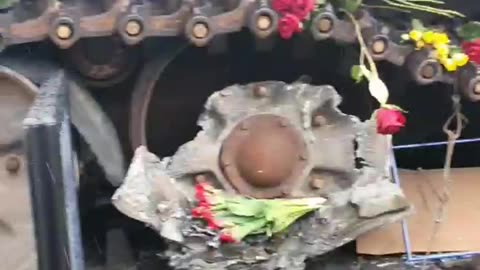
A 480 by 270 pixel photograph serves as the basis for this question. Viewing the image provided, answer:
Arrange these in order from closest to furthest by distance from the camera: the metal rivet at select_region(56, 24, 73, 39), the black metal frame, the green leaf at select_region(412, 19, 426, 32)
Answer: the black metal frame → the metal rivet at select_region(56, 24, 73, 39) → the green leaf at select_region(412, 19, 426, 32)

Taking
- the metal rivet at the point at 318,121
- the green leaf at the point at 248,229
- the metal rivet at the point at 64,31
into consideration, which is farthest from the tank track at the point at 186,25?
the green leaf at the point at 248,229

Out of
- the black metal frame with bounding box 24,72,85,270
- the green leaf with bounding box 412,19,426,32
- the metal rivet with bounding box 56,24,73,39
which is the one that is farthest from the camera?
the green leaf with bounding box 412,19,426,32

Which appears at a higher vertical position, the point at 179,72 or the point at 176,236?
the point at 179,72

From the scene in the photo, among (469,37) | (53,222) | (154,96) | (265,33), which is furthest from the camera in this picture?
(154,96)

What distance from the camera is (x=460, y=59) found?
3.66ft

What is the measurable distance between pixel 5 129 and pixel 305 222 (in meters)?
0.37

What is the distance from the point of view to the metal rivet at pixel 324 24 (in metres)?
Answer: 1.07

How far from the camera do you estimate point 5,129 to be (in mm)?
1131

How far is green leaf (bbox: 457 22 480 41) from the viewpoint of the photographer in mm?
1157

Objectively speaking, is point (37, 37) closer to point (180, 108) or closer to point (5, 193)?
point (5, 193)

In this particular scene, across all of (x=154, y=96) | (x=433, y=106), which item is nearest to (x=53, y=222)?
(x=154, y=96)

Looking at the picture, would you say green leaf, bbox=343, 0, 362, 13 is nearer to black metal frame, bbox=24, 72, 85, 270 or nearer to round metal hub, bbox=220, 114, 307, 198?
round metal hub, bbox=220, 114, 307, 198

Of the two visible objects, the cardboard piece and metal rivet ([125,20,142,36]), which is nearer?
metal rivet ([125,20,142,36])

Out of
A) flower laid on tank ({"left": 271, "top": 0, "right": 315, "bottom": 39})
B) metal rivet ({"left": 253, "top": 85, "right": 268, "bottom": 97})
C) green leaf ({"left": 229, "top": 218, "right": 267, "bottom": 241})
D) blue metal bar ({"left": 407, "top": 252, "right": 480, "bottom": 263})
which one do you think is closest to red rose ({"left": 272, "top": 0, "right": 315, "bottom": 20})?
flower laid on tank ({"left": 271, "top": 0, "right": 315, "bottom": 39})
